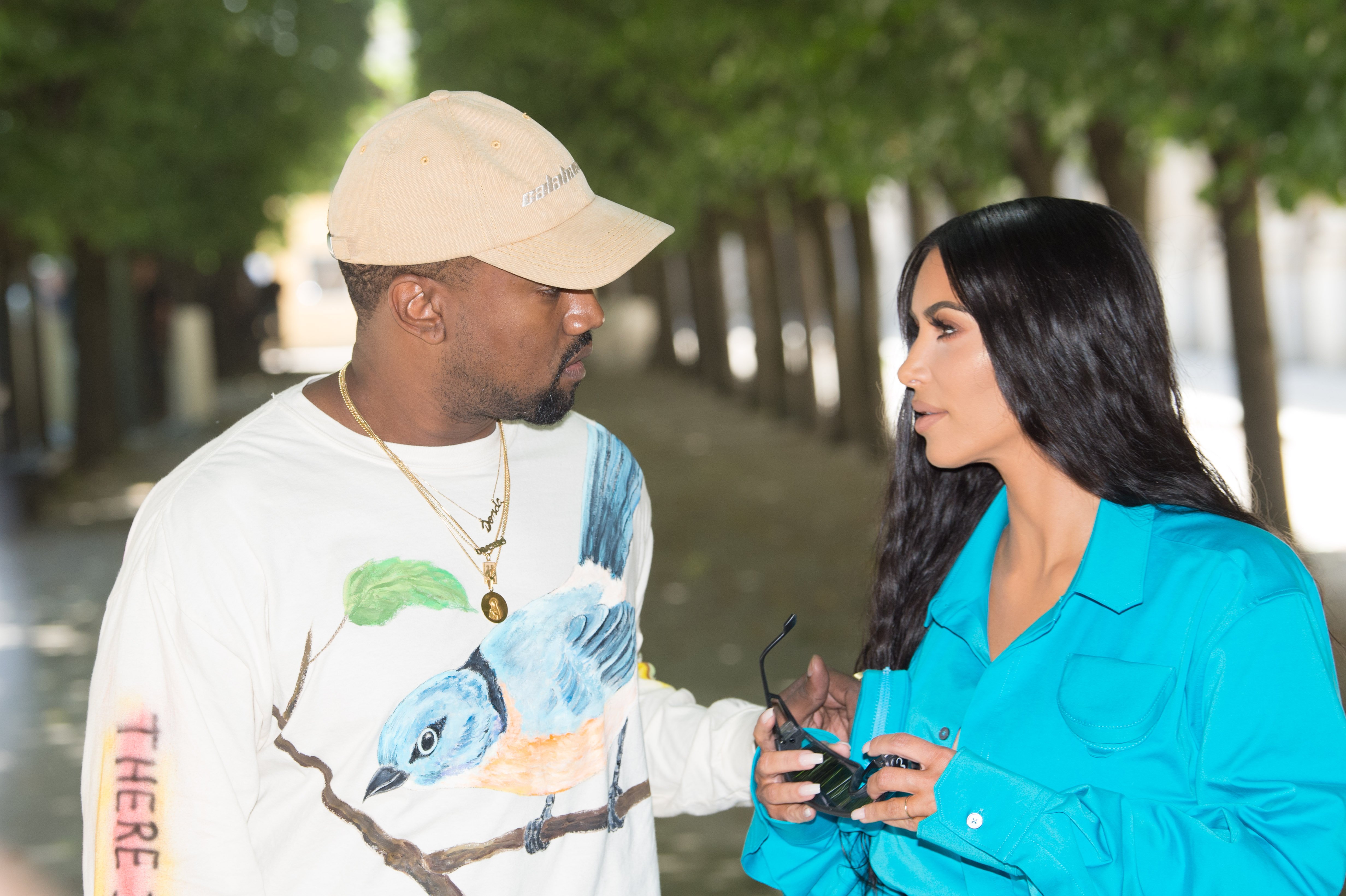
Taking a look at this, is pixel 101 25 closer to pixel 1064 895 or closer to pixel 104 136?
pixel 104 136

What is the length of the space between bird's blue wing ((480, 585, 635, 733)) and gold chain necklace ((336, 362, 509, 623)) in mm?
32

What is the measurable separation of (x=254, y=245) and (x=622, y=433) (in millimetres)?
12660

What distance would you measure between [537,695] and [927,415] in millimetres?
798

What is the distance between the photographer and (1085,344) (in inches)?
86.4

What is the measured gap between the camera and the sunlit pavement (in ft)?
19.5

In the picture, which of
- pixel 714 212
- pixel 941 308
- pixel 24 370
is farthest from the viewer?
pixel 714 212

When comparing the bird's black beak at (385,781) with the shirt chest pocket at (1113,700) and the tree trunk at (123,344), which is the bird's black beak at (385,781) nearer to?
the shirt chest pocket at (1113,700)

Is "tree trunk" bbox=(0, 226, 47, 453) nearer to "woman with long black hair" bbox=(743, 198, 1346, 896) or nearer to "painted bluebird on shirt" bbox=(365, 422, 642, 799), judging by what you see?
"painted bluebird on shirt" bbox=(365, 422, 642, 799)

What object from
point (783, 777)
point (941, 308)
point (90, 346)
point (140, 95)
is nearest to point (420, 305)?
point (941, 308)

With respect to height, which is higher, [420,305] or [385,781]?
[420,305]

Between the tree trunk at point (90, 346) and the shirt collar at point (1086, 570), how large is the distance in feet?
53.6

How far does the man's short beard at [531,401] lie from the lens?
7.47 ft

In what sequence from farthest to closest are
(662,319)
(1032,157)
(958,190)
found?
(662,319) < (958,190) < (1032,157)

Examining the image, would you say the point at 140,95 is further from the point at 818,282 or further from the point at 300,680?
the point at 300,680
